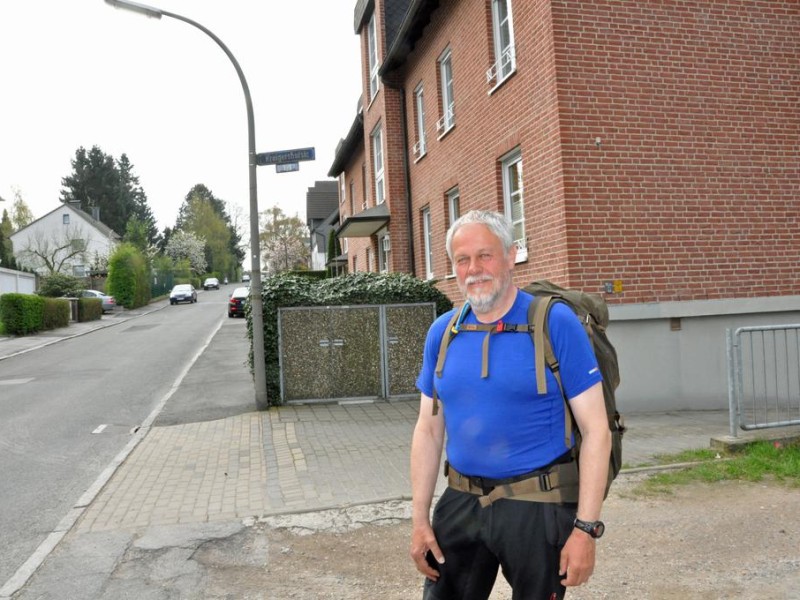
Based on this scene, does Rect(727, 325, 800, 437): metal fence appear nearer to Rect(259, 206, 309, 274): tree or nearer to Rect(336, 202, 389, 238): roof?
Rect(336, 202, 389, 238): roof

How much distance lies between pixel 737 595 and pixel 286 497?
11.9ft

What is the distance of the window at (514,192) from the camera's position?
1142 centimetres

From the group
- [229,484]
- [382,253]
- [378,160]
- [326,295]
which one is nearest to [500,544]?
[229,484]

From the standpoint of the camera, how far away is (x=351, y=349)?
39.3 feet

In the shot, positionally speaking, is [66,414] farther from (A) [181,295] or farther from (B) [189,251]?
(B) [189,251]

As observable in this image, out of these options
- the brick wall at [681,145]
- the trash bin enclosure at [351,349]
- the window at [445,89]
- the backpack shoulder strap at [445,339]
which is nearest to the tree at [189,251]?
the window at [445,89]

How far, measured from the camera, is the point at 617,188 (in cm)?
984

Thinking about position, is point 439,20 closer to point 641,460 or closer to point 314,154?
point 314,154

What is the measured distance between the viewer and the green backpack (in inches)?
92.1

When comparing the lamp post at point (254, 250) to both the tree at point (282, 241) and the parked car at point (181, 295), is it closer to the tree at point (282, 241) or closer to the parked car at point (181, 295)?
the parked car at point (181, 295)

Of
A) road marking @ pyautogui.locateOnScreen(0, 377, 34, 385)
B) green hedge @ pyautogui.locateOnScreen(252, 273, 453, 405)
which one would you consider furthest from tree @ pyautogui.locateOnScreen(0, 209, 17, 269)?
green hedge @ pyautogui.locateOnScreen(252, 273, 453, 405)

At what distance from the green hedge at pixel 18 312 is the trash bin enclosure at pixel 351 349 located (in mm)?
21736

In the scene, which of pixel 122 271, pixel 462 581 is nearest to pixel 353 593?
pixel 462 581

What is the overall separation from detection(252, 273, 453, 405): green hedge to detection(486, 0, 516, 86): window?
3666mm
